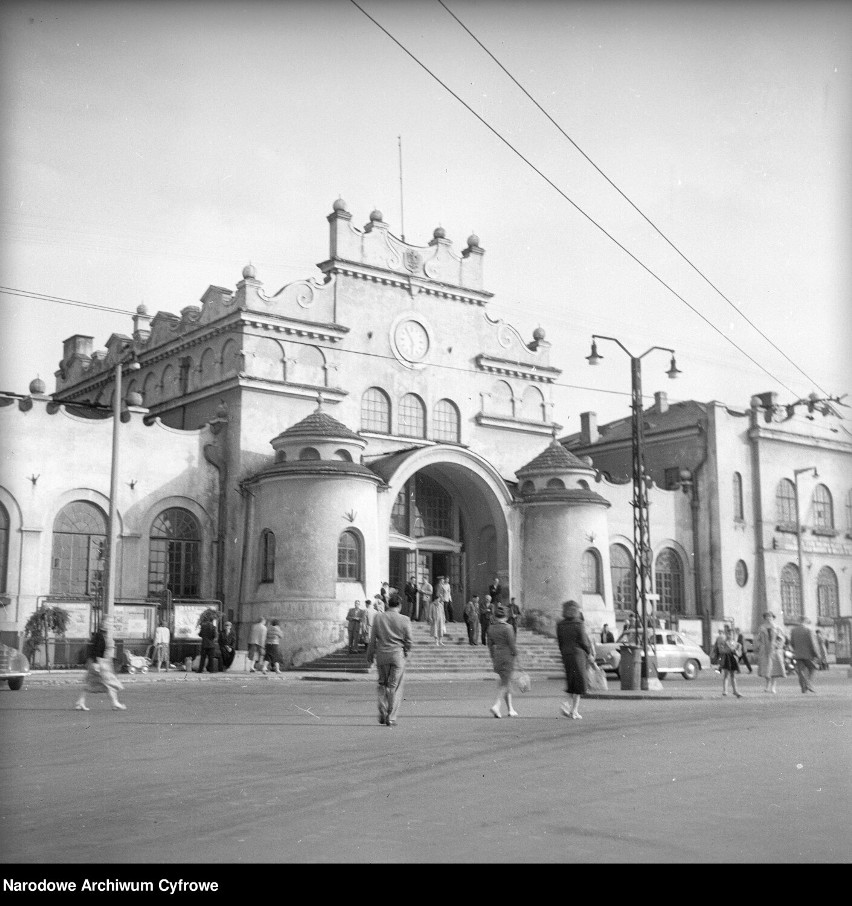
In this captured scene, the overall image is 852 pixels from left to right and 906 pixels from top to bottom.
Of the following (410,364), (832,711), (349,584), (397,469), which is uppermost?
(410,364)

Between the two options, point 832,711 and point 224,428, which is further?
point 224,428

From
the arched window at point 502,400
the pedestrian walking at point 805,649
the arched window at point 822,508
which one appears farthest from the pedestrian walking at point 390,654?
the arched window at point 822,508

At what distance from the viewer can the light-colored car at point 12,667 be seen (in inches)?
892

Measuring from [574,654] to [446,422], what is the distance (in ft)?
82.6

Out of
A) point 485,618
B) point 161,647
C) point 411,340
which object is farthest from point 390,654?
point 411,340

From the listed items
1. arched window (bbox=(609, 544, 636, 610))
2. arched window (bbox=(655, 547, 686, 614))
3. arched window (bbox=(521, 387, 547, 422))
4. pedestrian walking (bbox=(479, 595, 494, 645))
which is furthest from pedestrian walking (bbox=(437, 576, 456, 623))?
arched window (bbox=(655, 547, 686, 614))

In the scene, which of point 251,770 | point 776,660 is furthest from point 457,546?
point 251,770

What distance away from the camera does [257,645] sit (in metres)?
31.5

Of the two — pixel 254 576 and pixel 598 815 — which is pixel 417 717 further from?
pixel 254 576

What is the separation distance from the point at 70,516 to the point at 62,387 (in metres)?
18.6

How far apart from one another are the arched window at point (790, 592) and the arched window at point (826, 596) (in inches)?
32.7

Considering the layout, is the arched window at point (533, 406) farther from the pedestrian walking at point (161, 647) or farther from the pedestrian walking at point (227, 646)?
the pedestrian walking at point (161, 647)

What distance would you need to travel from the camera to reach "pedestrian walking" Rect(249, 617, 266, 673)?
3152 cm
